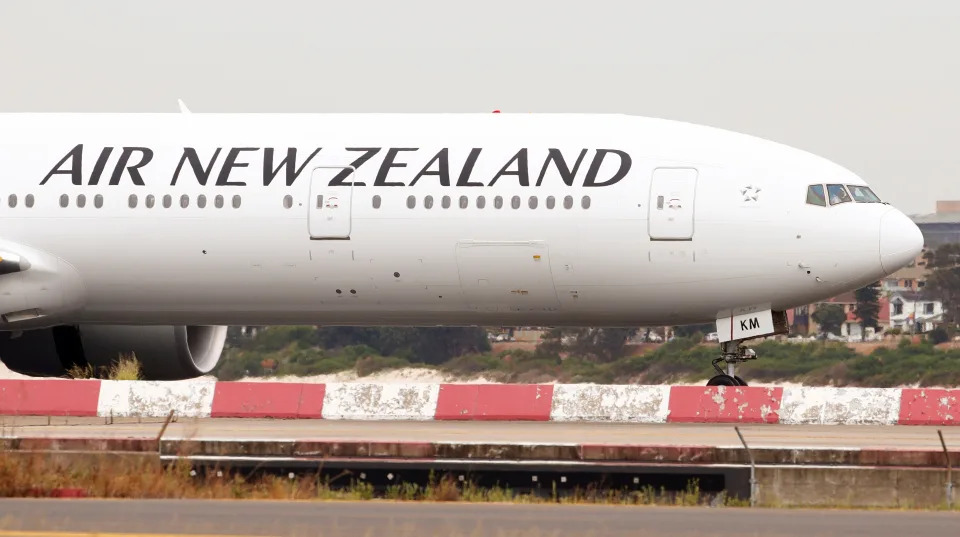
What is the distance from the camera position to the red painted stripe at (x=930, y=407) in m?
22.1

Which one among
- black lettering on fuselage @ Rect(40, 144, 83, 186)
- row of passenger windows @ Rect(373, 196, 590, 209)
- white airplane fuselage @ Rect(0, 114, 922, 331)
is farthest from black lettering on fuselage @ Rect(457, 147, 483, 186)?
black lettering on fuselage @ Rect(40, 144, 83, 186)

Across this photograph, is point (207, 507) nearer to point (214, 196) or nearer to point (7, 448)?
point (7, 448)

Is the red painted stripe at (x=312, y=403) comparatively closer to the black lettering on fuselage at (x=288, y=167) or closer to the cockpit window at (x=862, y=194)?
the black lettering on fuselage at (x=288, y=167)

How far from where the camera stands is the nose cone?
A: 2420cm

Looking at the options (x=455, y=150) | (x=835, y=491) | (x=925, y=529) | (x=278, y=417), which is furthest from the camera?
(x=455, y=150)

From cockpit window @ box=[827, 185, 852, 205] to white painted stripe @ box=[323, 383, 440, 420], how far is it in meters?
6.41

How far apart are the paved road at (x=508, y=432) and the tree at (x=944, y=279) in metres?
39.2

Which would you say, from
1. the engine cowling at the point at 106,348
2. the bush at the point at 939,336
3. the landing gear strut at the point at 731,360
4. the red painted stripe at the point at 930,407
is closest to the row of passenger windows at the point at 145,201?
the engine cowling at the point at 106,348

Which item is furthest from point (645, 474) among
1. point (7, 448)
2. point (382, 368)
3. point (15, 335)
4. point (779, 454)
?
point (382, 368)

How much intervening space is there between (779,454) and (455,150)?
10.1 metres

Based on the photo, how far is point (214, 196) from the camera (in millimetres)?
25953

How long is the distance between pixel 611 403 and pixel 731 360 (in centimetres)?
306

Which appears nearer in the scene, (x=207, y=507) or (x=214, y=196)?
(x=207, y=507)

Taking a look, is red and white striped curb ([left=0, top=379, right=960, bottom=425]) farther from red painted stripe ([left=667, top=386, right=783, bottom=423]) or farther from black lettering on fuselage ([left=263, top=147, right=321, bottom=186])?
black lettering on fuselage ([left=263, top=147, right=321, bottom=186])
